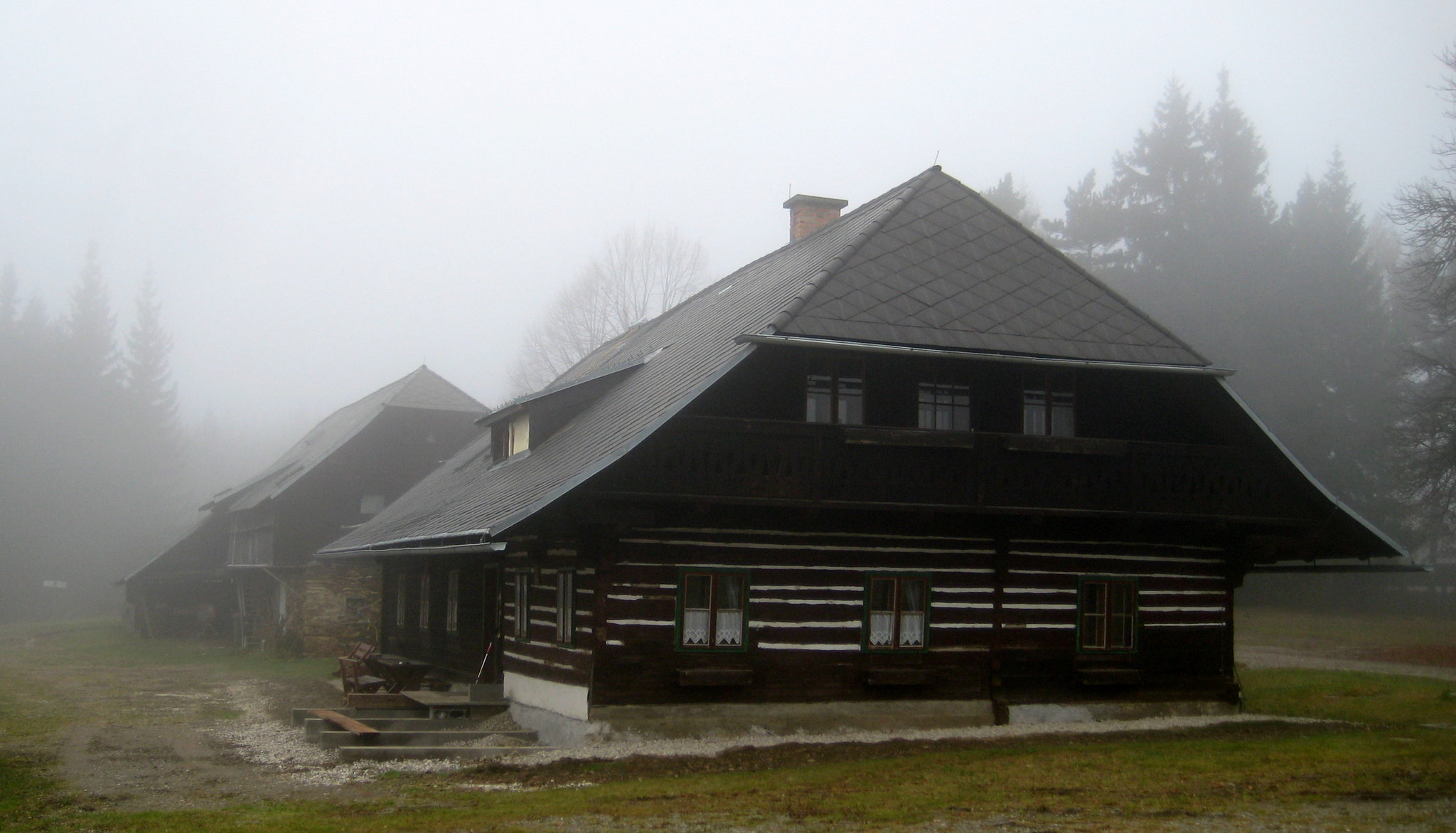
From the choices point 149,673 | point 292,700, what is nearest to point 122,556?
point 149,673

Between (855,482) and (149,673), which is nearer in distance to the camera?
(855,482)

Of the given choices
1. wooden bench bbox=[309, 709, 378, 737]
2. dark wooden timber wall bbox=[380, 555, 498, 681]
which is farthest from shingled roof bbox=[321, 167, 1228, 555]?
wooden bench bbox=[309, 709, 378, 737]

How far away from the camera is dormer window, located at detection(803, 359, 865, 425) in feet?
55.7

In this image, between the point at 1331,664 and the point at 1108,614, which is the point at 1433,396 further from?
the point at 1108,614

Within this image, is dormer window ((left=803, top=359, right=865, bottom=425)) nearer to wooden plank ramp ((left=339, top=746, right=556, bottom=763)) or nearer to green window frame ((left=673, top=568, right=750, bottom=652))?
green window frame ((left=673, top=568, right=750, bottom=652))

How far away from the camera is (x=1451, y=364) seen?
109 feet

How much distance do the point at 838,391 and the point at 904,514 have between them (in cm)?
182

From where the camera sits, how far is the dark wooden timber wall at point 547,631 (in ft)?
52.8

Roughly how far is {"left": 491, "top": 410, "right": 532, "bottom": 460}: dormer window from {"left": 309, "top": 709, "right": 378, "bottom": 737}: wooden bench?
19.5ft

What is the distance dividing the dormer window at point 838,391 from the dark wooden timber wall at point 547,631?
3.61 m

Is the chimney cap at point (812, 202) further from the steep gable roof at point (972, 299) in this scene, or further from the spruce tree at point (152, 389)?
the spruce tree at point (152, 389)

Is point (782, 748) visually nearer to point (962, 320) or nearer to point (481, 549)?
point (481, 549)

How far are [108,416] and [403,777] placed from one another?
61981mm

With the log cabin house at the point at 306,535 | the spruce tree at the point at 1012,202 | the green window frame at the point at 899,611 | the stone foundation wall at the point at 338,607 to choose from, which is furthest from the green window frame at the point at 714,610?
the spruce tree at the point at 1012,202
